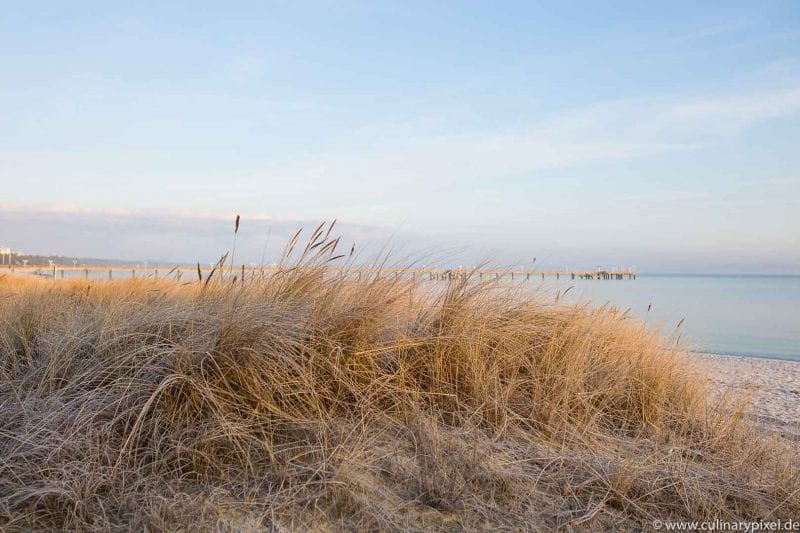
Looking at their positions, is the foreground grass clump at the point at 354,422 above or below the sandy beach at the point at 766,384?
above

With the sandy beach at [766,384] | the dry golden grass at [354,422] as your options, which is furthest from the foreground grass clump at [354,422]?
the sandy beach at [766,384]

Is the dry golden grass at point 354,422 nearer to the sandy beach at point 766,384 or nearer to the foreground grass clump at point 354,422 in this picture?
the foreground grass clump at point 354,422

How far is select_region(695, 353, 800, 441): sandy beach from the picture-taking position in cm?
552

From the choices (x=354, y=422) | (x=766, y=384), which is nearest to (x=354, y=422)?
(x=354, y=422)

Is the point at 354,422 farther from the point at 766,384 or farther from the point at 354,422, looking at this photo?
the point at 766,384

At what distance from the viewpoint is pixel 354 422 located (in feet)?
10.4

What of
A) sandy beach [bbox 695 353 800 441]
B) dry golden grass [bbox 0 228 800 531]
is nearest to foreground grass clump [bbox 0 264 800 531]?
dry golden grass [bbox 0 228 800 531]

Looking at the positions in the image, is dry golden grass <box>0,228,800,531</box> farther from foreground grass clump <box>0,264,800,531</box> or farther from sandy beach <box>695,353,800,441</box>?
sandy beach <box>695,353,800,441</box>

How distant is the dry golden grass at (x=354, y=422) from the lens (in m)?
2.45

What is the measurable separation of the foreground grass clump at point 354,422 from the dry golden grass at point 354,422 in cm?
1

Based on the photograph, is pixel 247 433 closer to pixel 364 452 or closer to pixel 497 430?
pixel 364 452

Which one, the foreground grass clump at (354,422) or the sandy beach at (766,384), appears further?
the sandy beach at (766,384)

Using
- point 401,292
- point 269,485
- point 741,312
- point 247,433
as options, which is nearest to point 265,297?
point 401,292

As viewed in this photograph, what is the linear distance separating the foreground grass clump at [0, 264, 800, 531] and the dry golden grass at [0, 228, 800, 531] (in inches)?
0.5
